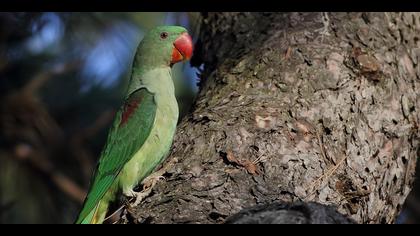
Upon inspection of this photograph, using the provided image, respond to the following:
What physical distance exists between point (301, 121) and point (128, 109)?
1.10 meters

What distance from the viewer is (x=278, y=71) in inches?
133

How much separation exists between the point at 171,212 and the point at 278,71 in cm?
120

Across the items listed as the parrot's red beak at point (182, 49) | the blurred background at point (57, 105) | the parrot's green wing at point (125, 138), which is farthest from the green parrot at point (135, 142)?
the blurred background at point (57, 105)

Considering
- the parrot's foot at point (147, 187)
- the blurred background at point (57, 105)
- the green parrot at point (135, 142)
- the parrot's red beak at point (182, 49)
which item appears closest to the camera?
the parrot's foot at point (147, 187)

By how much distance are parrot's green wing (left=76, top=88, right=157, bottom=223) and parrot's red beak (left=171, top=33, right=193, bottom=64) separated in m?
0.36

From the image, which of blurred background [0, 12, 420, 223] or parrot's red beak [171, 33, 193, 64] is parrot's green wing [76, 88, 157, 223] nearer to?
parrot's red beak [171, 33, 193, 64]

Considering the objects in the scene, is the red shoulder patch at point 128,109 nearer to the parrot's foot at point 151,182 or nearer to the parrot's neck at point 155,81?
the parrot's neck at point 155,81

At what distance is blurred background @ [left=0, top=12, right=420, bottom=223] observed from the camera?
512 cm

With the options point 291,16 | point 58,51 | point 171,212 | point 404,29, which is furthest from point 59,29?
point 171,212

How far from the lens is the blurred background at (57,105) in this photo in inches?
202

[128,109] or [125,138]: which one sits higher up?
[128,109]

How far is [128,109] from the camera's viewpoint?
3707mm

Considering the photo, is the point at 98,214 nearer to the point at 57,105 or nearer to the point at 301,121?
the point at 301,121

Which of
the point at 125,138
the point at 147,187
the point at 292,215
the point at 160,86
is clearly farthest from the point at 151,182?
the point at 292,215
